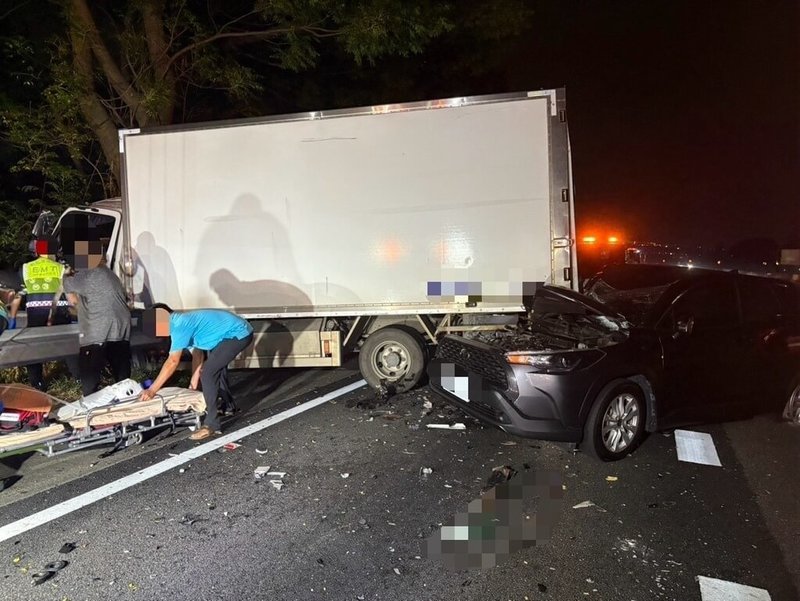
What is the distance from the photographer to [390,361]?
20.3 ft

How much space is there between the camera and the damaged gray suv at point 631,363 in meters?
4.04

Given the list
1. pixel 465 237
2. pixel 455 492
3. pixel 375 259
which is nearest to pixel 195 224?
pixel 375 259

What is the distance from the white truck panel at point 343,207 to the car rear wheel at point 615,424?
1852 mm

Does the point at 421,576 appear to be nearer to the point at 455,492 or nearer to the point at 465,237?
the point at 455,492

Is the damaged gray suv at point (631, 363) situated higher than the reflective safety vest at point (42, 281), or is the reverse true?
the reflective safety vest at point (42, 281)

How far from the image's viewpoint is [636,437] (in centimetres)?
433

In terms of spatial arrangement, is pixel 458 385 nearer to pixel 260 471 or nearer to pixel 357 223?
pixel 260 471

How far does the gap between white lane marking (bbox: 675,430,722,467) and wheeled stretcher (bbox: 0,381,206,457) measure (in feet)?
13.8

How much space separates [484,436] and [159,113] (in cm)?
762

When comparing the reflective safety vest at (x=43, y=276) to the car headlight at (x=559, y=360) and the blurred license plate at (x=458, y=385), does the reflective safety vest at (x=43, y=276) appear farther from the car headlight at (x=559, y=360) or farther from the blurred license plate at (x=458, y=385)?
the car headlight at (x=559, y=360)

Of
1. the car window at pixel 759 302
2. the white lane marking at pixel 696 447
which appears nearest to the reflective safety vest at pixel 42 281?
the white lane marking at pixel 696 447

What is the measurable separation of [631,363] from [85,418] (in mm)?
A: 4255

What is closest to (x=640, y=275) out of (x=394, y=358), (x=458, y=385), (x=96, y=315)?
(x=458, y=385)

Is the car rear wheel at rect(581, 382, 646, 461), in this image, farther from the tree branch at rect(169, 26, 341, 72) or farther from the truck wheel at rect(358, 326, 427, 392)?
the tree branch at rect(169, 26, 341, 72)
